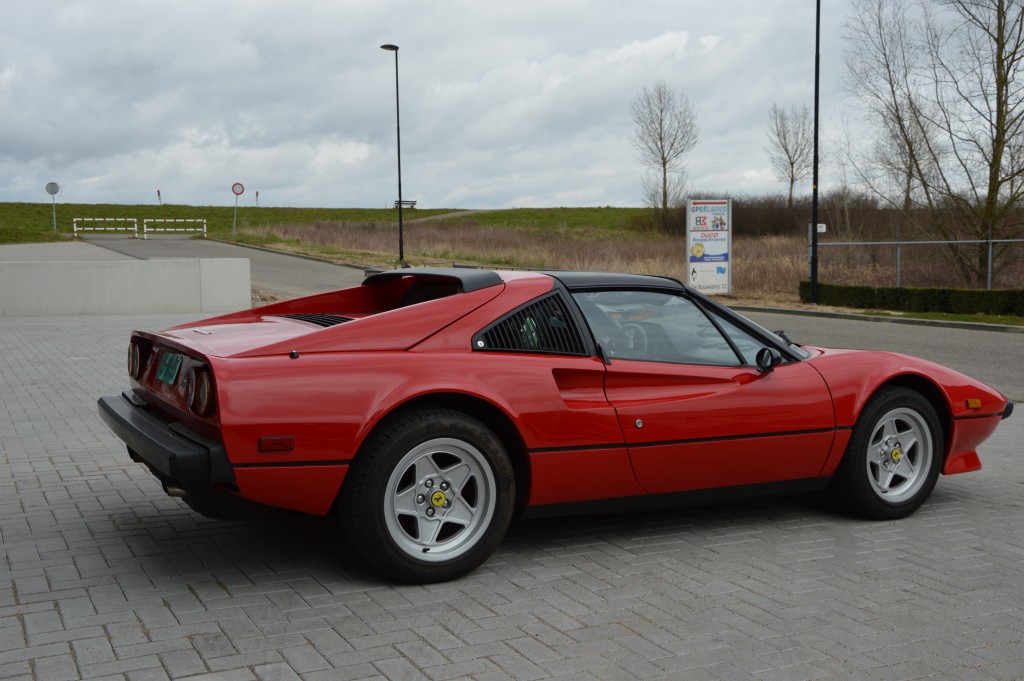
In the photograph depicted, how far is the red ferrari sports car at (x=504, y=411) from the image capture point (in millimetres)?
4043

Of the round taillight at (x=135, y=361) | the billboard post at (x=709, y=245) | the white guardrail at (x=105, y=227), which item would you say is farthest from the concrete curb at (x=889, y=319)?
the white guardrail at (x=105, y=227)

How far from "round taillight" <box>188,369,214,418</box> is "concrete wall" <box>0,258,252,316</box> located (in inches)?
658

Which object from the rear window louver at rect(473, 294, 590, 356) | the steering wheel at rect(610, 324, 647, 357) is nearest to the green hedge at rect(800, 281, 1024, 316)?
the steering wheel at rect(610, 324, 647, 357)

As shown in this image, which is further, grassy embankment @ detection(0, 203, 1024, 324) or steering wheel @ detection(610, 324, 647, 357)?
grassy embankment @ detection(0, 203, 1024, 324)

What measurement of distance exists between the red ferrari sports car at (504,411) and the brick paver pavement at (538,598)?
0.92ft

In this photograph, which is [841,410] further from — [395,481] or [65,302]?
[65,302]

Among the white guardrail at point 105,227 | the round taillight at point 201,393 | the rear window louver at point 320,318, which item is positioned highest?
the white guardrail at point 105,227

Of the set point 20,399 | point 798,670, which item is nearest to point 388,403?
point 798,670

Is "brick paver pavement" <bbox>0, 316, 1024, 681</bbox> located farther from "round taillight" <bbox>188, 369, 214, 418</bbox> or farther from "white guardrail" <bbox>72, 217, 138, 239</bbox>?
"white guardrail" <bbox>72, 217, 138, 239</bbox>

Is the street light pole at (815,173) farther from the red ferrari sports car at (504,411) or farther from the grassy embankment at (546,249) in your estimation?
the red ferrari sports car at (504,411)

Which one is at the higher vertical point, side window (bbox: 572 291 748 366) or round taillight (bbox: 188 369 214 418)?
side window (bbox: 572 291 748 366)

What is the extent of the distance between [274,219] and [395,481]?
81.9 metres

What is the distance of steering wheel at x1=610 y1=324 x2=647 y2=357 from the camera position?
189 inches

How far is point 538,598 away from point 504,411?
77 centimetres
